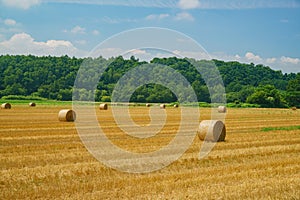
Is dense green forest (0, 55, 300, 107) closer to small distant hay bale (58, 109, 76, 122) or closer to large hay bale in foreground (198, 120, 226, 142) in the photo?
small distant hay bale (58, 109, 76, 122)

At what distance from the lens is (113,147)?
14.7 m

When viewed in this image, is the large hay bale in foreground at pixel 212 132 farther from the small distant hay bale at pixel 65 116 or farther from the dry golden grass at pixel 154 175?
the small distant hay bale at pixel 65 116

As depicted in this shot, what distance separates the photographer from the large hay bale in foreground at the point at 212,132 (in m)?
17.0

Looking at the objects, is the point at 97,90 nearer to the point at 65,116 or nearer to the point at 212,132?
the point at 65,116

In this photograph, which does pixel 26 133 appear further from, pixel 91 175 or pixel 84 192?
pixel 84 192

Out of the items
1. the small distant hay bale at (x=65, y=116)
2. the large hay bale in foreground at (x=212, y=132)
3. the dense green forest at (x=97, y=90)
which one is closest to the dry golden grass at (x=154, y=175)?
the large hay bale in foreground at (x=212, y=132)

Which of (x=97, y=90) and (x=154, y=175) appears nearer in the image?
(x=154, y=175)

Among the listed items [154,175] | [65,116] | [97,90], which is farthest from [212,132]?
[97,90]

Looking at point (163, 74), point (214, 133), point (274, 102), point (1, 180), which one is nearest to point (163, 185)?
point (1, 180)

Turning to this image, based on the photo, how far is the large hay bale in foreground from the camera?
17.0 metres

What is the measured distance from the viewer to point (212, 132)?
16.9 metres

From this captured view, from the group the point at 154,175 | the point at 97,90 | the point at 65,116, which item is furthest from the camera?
the point at 97,90

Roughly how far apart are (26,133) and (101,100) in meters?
53.5

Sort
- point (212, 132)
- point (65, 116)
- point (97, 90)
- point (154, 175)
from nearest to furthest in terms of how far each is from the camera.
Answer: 1. point (154, 175)
2. point (212, 132)
3. point (65, 116)
4. point (97, 90)
